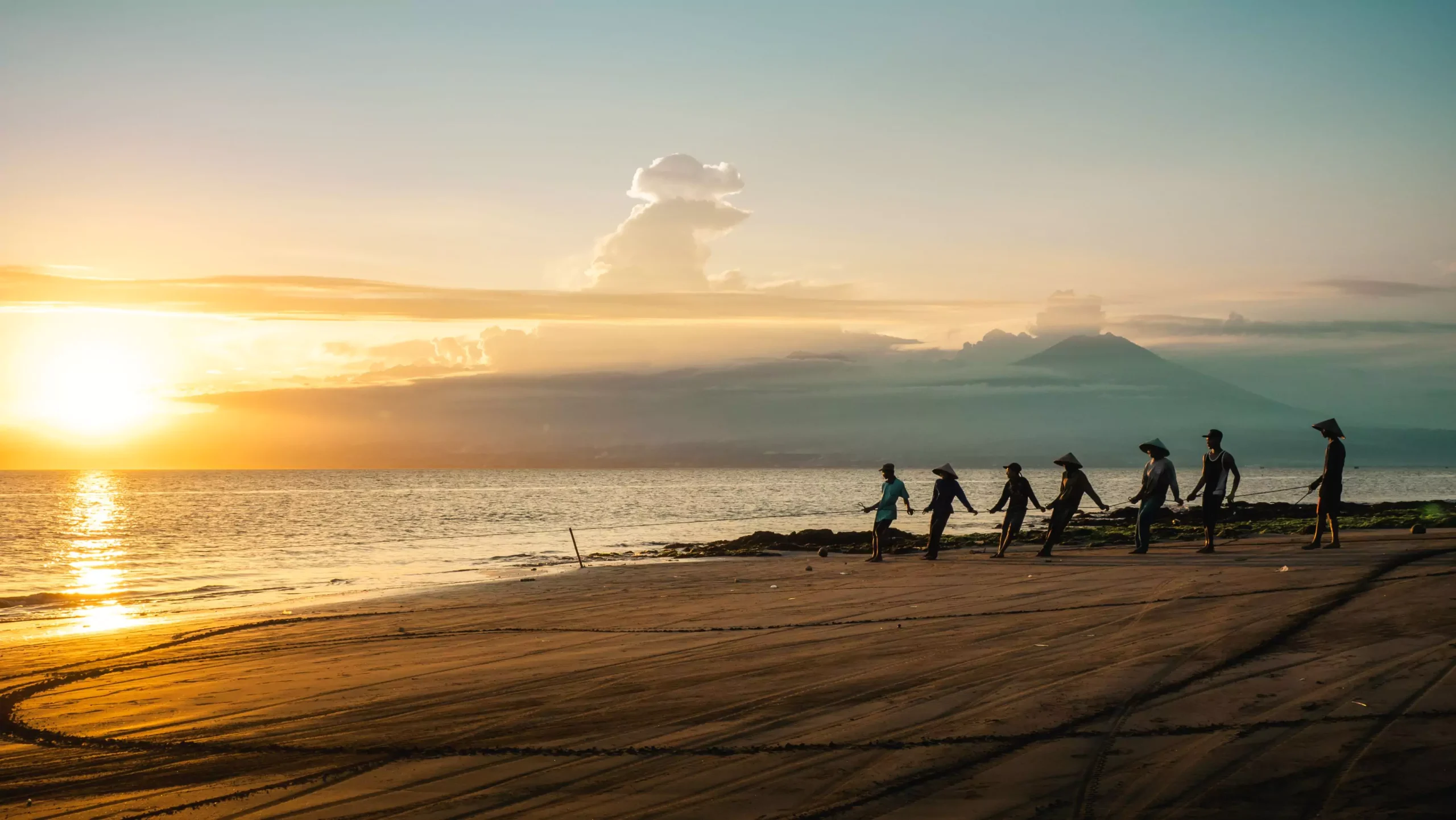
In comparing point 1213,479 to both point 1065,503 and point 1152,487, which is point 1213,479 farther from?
point 1065,503

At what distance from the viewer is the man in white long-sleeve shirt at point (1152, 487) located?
18750mm

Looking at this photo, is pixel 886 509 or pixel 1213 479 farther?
pixel 886 509

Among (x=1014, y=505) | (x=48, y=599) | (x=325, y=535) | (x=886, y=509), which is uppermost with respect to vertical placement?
(x=1014, y=505)

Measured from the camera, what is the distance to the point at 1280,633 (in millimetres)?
9484

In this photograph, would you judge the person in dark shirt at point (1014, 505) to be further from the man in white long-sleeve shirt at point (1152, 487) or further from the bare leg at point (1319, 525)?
the bare leg at point (1319, 525)

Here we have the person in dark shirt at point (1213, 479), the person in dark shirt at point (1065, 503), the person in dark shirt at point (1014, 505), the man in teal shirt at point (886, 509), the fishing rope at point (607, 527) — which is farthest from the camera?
the fishing rope at point (607, 527)

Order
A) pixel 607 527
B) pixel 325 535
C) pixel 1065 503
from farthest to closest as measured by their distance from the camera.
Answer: pixel 607 527
pixel 325 535
pixel 1065 503

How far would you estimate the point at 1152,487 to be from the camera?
18984mm

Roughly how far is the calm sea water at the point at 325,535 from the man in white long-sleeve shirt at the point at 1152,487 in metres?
14.4

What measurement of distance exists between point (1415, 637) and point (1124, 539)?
15901mm

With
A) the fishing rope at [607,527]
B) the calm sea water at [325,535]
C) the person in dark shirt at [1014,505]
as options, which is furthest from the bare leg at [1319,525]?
the fishing rope at [607,527]

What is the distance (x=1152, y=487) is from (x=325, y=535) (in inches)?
1505

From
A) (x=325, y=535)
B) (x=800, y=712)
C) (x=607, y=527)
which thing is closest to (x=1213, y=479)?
(x=800, y=712)

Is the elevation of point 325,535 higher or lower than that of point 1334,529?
lower
